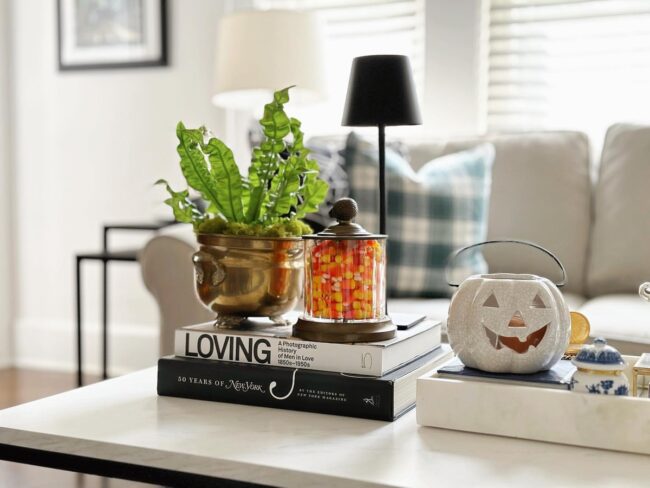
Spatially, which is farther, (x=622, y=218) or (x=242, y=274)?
(x=622, y=218)

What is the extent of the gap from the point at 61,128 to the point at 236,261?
2.63 metres

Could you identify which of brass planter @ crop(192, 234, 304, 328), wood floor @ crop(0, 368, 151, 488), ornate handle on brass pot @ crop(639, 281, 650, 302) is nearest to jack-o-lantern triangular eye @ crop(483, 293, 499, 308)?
ornate handle on brass pot @ crop(639, 281, 650, 302)

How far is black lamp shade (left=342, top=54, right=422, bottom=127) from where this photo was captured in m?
1.46

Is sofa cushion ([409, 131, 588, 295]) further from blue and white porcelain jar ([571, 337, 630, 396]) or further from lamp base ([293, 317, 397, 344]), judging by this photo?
blue and white porcelain jar ([571, 337, 630, 396])

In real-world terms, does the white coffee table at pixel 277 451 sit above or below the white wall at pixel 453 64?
below

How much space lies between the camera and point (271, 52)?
8.68 feet

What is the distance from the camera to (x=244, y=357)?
1.17 metres

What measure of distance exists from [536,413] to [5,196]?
3191 mm

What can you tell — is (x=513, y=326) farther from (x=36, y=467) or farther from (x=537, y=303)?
(x=36, y=467)

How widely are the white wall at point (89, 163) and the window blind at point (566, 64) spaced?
1.07 metres

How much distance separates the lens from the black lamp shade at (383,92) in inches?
57.5

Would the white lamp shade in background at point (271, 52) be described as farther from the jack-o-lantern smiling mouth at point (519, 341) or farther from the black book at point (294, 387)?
the jack-o-lantern smiling mouth at point (519, 341)

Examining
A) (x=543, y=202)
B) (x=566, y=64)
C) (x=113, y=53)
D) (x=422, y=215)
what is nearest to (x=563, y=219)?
(x=543, y=202)

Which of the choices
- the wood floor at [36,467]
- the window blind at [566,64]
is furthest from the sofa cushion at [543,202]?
the wood floor at [36,467]
